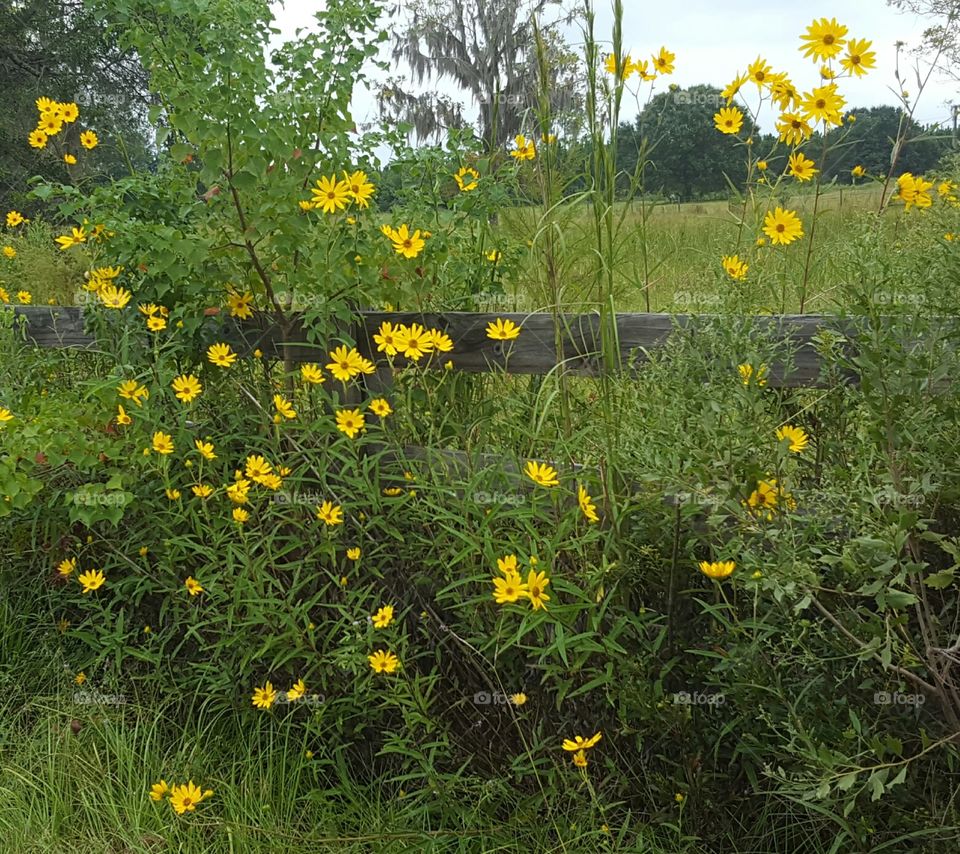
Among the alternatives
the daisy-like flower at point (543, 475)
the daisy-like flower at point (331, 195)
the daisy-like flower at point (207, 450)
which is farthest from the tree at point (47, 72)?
the daisy-like flower at point (543, 475)

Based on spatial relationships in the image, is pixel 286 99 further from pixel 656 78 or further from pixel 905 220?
pixel 905 220

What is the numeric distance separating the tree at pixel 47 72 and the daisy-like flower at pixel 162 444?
14.3 metres

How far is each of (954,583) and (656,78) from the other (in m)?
1.64

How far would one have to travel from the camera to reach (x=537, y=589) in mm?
1921

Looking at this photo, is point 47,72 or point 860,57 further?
point 47,72

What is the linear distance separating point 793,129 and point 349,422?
61.4 inches

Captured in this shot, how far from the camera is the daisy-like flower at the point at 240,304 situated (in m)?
2.95

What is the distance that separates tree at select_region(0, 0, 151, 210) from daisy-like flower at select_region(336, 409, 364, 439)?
48.2 feet

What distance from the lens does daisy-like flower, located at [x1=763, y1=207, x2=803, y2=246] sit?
249cm

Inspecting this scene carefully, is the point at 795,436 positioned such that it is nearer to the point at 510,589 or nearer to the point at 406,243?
the point at 510,589

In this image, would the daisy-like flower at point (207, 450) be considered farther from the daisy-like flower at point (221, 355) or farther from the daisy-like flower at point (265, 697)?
the daisy-like flower at point (265, 697)

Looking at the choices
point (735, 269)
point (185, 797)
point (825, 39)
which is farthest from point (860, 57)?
point (185, 797)

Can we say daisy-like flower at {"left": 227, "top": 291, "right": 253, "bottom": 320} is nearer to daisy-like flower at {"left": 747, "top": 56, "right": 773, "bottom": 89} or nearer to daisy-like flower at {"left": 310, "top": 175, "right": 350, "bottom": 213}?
daisy-like flower at {"left": 310, "top": 175, "right": 350, "bottom": 213}

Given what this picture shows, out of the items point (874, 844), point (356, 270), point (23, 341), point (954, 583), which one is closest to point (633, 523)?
point (954, 583)
